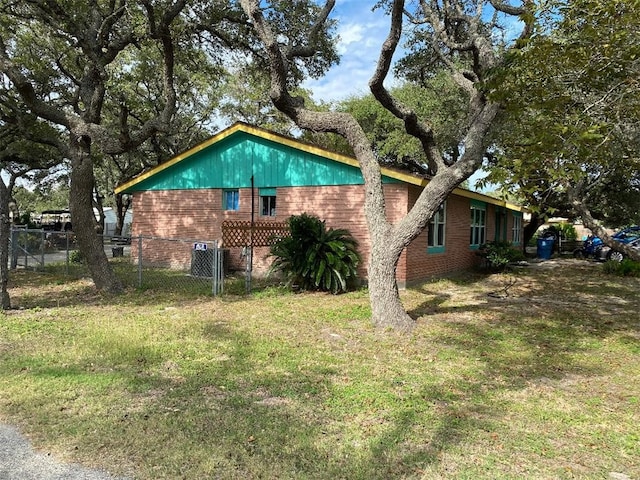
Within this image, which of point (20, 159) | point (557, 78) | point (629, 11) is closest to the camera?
point (629, 11)

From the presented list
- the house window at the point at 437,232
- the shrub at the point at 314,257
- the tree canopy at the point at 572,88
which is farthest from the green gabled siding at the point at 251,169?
the tree canopy at the point at 572,88

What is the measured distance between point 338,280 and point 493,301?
342 cm

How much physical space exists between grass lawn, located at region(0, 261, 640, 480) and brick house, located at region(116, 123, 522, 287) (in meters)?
3.83

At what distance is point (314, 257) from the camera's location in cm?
1088

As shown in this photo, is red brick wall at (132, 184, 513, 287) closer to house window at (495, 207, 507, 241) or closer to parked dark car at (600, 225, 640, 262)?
house window at (495, 207, 507, 241)

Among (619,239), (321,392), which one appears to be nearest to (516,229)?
(619,239)

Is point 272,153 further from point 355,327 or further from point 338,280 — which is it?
point 355,327

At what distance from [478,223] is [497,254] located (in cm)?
229

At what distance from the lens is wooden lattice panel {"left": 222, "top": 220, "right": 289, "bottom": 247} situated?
1052cm

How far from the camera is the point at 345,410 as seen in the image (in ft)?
13.5

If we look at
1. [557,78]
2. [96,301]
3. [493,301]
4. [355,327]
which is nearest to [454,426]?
[355,327]

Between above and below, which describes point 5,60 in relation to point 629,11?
above

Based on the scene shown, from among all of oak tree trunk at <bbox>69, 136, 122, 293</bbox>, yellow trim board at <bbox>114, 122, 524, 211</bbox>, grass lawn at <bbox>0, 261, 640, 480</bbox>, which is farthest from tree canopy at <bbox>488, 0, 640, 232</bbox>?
oak tree trunk at <bbox>69, 136, 122, 293</bbox>

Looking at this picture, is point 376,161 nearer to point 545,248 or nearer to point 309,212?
point 309,212
